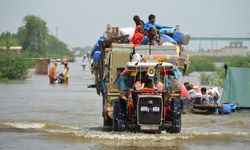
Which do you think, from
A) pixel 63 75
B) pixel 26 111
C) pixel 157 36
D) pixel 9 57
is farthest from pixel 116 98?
pixel 9 57

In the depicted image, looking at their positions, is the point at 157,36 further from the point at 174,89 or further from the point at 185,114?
the point at 185,114

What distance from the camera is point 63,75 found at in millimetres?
45656

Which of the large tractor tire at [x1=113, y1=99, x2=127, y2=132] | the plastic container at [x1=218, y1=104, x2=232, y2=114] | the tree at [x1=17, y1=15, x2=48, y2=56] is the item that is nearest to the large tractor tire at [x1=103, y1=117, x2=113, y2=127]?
the large tractor tire at [x1=113, y1=99, x2=127, y2=132]

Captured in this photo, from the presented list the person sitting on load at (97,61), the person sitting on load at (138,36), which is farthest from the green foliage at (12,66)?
the person sitting on load at (138,36)

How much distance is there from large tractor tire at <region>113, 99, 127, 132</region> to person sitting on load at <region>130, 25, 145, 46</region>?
2233 millimetres

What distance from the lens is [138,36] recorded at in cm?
1886

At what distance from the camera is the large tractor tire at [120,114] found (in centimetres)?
1684

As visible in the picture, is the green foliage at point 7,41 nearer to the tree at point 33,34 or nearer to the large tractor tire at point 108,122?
the tree at point 33,34

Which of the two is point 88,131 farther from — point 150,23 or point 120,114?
point 150,23

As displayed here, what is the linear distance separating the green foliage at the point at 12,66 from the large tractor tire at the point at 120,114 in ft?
103

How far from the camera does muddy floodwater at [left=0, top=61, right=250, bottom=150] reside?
1570 cm

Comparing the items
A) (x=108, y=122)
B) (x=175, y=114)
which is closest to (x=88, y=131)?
(x=108, y=122)

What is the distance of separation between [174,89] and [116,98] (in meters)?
1.34

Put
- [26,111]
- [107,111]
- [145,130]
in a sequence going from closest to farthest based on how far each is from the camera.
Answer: [145,130]
[107,111]
[26,111]
